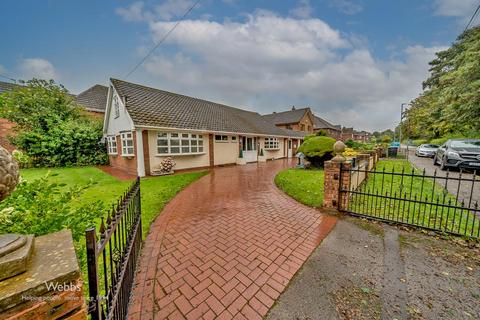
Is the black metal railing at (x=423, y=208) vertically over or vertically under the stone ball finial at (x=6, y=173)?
under

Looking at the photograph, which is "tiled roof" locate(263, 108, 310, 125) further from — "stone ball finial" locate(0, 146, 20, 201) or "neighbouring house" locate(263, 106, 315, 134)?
"stone ball finial" locate(0, 146, 20, 201)

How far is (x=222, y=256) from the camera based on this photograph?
10.5 ft

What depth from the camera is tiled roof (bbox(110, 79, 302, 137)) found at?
35.8 ft

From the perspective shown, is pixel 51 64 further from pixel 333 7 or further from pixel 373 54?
pixel 373 54

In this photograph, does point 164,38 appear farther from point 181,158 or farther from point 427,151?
point 427,151

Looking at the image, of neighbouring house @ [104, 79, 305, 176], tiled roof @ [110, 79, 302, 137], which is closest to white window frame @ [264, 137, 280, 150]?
tiled roof @ [110, 79, 302, 137]

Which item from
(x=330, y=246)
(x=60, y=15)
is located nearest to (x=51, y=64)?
(x=60, y=15)

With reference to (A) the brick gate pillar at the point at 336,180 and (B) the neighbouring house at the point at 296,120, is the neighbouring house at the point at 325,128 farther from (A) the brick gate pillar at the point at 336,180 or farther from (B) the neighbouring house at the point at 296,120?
(A) the brick gate pillar at the point at 336,180

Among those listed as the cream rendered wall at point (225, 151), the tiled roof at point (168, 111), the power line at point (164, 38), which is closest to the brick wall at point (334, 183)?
the power line at point (164, 38)

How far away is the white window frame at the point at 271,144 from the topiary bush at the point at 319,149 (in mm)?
7532

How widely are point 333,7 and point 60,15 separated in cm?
1135

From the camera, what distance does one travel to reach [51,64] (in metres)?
14.4

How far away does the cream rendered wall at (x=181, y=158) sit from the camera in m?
10.8

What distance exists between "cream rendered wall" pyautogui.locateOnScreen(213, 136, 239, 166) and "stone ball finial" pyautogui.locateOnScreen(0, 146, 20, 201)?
13.0 m
